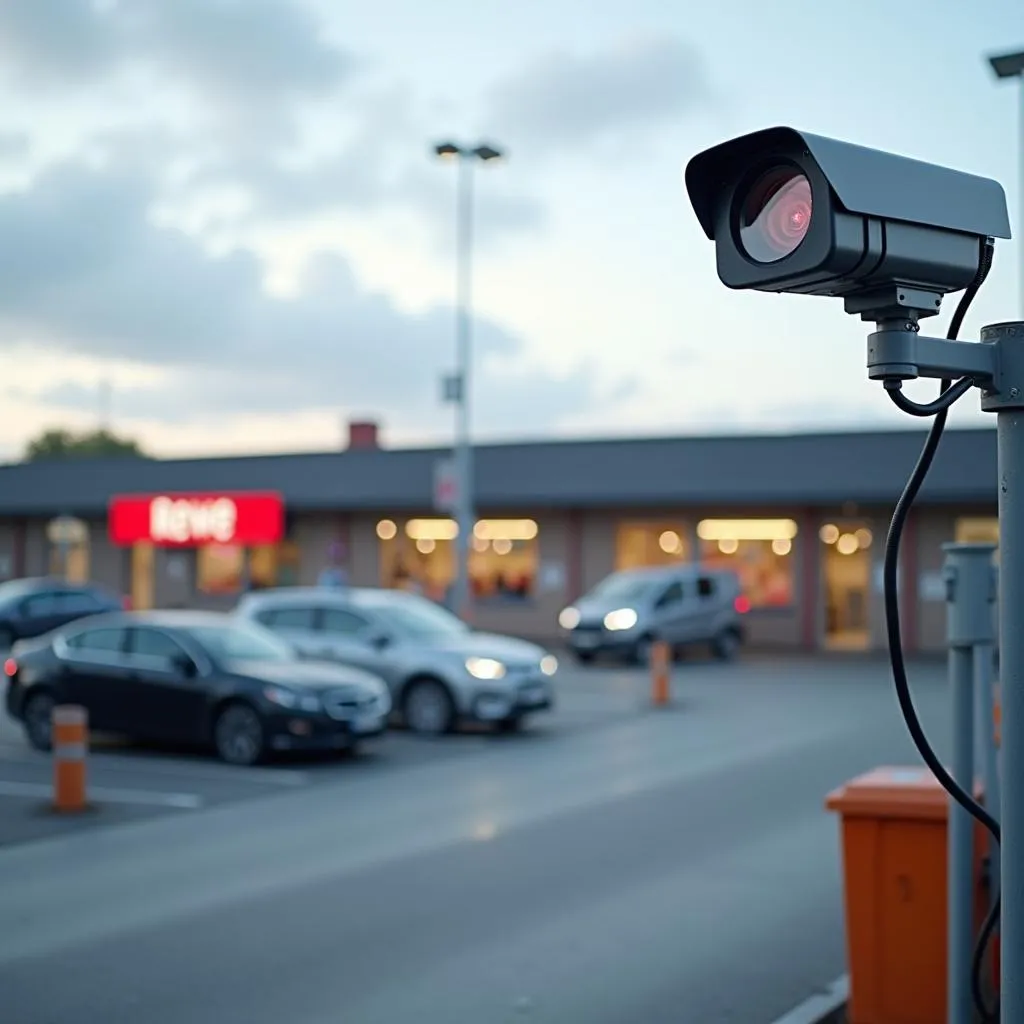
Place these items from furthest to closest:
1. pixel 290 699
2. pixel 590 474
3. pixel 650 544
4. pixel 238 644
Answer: pixel 650 544
pixel 590 474
pixel 238 644
pixel 290 699

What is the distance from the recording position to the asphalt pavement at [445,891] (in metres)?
7.18

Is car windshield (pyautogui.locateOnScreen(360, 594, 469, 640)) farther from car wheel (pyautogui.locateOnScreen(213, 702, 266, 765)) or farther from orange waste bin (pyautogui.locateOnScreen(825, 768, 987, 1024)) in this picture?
orange waste bin (pyautogui.locateOnScreen(825, 768, 987, 1024))

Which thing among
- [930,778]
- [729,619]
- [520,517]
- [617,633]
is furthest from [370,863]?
[520,517]

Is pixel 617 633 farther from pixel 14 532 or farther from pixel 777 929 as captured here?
pixel 14 532

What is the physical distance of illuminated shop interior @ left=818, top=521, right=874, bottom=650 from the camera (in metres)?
34.4

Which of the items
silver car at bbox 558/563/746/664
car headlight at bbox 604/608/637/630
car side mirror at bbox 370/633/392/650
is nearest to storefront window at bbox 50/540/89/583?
silver car at bbox 558/563/746/664

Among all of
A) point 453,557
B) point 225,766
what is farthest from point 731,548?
point 225,766

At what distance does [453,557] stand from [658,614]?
10.7 metres

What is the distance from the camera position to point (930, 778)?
6.83 metres

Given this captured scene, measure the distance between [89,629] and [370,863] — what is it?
718cm

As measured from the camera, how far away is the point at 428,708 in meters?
17.8

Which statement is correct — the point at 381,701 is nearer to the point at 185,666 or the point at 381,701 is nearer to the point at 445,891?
the point at 185,666

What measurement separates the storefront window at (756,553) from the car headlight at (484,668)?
1800 cm

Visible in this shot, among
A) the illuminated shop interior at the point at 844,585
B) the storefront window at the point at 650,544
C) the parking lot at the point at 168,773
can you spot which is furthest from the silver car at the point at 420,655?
the storefront window at the point at 650,544
